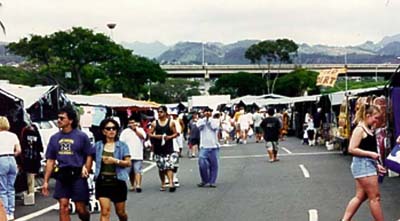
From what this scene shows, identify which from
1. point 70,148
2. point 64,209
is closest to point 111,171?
point 70,148

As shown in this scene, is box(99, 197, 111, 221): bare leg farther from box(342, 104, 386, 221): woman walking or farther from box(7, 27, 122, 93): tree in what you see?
box(7, 27, 122, 93): tree

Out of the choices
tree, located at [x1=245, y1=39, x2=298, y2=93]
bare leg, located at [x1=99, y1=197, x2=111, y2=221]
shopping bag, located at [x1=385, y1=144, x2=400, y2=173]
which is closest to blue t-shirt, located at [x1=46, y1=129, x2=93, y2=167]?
bare leg, located at [x1=99, y1=197, x2=111, y2=221]

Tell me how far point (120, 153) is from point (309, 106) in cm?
3361

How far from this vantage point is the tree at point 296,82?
114 metres

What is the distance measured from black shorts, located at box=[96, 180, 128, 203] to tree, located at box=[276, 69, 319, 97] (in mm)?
101934

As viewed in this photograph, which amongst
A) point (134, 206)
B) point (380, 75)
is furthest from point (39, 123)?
point (380, 75)

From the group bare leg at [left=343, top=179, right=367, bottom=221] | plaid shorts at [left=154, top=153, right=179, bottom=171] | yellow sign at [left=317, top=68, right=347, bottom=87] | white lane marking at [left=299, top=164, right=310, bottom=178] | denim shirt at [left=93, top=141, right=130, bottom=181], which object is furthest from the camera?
yellow sign at [left=317, top=68, right=347, bottom=87]

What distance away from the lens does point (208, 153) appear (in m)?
18.6

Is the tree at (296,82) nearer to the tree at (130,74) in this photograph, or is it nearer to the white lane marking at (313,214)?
the tree at (130,74)

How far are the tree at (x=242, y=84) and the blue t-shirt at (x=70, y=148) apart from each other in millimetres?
114959

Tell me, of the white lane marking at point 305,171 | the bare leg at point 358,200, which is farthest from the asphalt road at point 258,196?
the bare leg at point 358,200

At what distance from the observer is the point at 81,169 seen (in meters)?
10.6

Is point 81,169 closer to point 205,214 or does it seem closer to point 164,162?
point 205,214

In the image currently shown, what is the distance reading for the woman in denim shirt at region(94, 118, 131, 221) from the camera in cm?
1047
